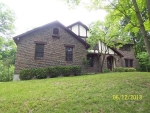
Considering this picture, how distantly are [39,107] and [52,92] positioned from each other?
1987mm

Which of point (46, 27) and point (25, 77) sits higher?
point (46, 27)

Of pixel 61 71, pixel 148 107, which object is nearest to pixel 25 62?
pixel 61 71

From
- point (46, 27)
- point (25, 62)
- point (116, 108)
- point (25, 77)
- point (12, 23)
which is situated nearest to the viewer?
point (116, 108)

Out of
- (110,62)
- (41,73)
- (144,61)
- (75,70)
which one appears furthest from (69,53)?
(144,61)

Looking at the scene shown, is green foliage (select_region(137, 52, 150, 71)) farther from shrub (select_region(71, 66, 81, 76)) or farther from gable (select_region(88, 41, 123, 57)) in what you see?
shrub (select_region(71, 66, 81, 76))

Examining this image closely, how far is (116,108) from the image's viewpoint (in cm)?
601

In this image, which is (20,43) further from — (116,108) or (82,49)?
(116,108)

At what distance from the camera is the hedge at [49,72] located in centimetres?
1391

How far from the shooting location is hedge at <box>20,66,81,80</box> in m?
13.9

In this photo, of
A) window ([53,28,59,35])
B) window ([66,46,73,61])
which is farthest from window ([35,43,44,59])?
window ([66,46,73,61])

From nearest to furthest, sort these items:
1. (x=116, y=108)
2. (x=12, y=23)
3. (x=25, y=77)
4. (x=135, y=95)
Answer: (x=116, y=108)
(x=135, y=95)
(x=25, y=77)
(x=12, y=23)

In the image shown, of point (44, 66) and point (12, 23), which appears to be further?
point (12, 23)

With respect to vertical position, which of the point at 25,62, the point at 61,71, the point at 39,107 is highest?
the point at 25,62
